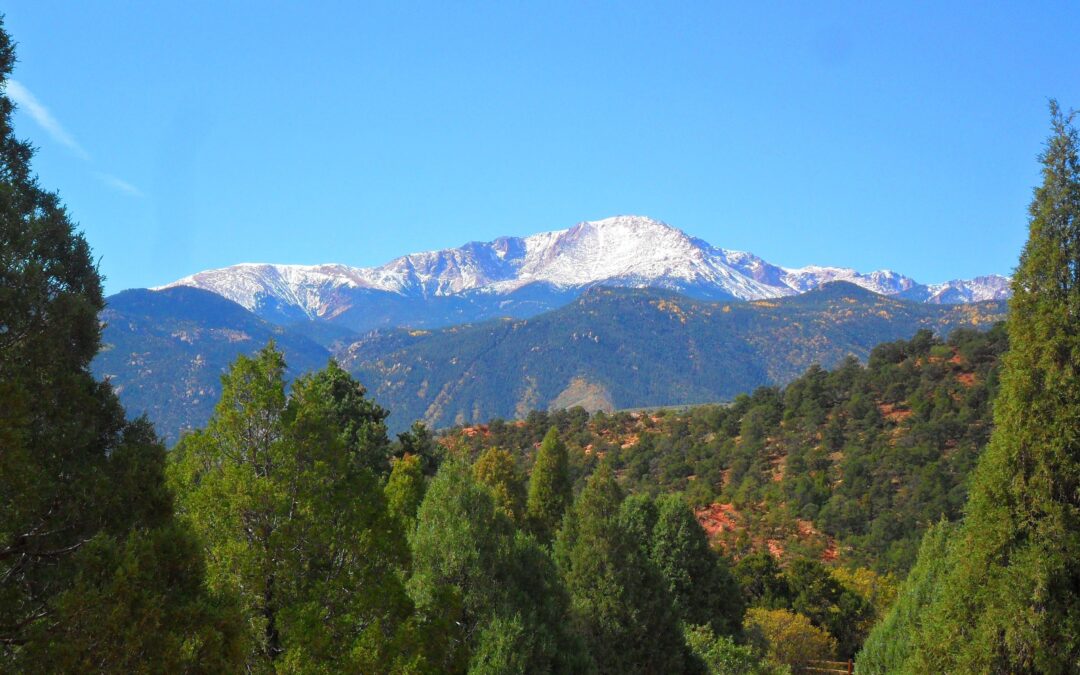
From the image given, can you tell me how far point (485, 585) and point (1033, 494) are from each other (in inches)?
367

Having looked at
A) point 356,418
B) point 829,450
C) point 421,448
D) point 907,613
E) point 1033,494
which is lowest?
point 829,450

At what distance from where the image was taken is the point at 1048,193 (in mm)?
12836

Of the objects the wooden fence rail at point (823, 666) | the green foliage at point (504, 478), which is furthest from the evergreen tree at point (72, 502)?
the wooden fence rail at point (823, 666)

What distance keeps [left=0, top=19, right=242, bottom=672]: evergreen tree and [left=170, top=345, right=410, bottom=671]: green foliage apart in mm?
2559

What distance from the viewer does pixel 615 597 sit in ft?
73.0

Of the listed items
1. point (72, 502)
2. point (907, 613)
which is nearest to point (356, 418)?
point (907, 613)

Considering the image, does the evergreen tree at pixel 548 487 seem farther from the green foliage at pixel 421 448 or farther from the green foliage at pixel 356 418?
the green foliage at pixel 421 448

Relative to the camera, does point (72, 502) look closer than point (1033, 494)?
Yes

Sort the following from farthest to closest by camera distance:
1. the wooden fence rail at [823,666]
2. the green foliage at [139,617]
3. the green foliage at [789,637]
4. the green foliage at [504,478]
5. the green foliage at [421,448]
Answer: the green foliage at [421,448], the green foliage at [789,637], the wooden fence rail at [823,666], the green foliage at [504,478], the green foliage at [139,617]

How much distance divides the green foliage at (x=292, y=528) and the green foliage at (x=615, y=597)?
9.04 meters

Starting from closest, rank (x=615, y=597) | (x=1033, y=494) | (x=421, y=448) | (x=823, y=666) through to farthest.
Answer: (x=1033, y=494), (x=615, y=597), (x=823, y=666), (x=421, y=448)

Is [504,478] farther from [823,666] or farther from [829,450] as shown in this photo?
[829,450]

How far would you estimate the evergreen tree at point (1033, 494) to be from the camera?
11.9 metres

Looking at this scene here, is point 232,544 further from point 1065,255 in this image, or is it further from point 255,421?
point 1065,255
